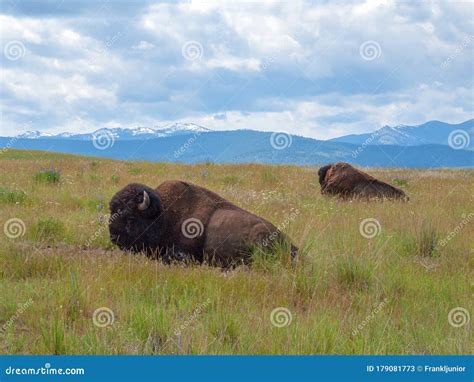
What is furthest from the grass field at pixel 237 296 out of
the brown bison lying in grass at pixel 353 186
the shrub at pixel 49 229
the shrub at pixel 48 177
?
the shrub at pixel 48 177

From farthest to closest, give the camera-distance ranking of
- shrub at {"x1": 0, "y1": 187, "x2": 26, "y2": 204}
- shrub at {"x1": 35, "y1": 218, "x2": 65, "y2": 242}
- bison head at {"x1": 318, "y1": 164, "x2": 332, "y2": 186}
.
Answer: bison head at {"x1": 318, "y1": 164, "x2": 332, "y2": 186}, shrub at {"x1": 0, "y1": 187, "x2": 26, "y2": 204}, shrub at {"x1": 35, "y1": 218, "x2": 65, "y2": 242}

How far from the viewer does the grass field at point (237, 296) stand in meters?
4.81

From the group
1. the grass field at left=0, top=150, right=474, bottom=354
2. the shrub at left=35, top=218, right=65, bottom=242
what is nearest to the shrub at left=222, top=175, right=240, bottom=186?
the grass field at left=0, top=150, right=474, bottom=354

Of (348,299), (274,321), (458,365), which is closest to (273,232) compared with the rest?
(348,299)

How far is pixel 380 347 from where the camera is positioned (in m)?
4.89

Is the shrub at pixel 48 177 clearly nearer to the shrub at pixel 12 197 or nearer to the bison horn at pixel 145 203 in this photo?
the shrub at pixel 12 197

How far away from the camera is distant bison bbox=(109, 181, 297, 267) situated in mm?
7793

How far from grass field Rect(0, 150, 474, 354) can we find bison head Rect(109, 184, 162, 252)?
250mm

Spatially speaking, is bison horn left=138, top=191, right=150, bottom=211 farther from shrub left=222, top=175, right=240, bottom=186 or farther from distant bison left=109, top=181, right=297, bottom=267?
shrub left=222, top=175, right=240, bottom=186

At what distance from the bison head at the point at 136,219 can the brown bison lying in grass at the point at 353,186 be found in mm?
8848

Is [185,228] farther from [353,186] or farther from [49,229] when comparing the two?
[353,186]

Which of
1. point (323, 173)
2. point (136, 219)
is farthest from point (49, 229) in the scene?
point (323, 173)

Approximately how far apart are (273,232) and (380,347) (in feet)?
10.2

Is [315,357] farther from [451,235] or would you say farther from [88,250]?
[451,235]
